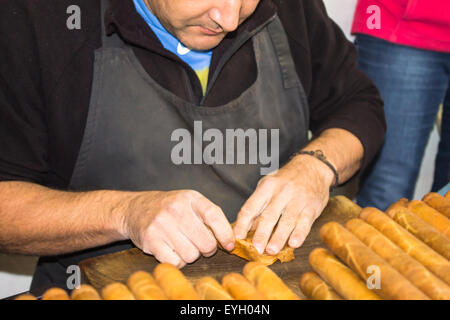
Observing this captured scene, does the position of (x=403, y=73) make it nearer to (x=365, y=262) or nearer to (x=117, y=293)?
(x=365, y=262)

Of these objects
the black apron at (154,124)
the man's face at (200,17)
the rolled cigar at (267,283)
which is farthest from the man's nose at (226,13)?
the rolled cigar at (267,283)

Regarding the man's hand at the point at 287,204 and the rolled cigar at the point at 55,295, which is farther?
the man's hand at the point at 287,204

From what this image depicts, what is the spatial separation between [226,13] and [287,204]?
1.68 ft

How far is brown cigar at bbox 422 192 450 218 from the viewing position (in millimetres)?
1239

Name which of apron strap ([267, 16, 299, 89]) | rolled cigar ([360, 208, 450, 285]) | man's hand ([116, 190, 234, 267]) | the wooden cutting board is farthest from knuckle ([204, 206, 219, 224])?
apron strap ([267, 16, 299, 89])

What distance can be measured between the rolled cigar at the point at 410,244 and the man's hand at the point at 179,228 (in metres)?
0.33

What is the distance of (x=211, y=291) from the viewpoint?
0.94m

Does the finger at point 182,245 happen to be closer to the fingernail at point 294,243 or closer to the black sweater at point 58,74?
the fingernail at point 294,243

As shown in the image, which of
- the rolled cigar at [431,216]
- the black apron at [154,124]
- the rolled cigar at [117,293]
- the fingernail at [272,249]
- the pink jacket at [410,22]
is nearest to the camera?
the rolled cigar at [117,293]


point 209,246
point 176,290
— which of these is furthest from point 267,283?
point 209,246

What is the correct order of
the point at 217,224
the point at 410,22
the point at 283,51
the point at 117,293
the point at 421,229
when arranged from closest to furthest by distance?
1. the point at 117,293
2. the point at 421,229
3. the point at 217,224
4. the point at 283,51
5. the point at 410,22

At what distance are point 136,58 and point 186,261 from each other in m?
0.55

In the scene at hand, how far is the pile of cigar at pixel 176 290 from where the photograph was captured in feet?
2.99
